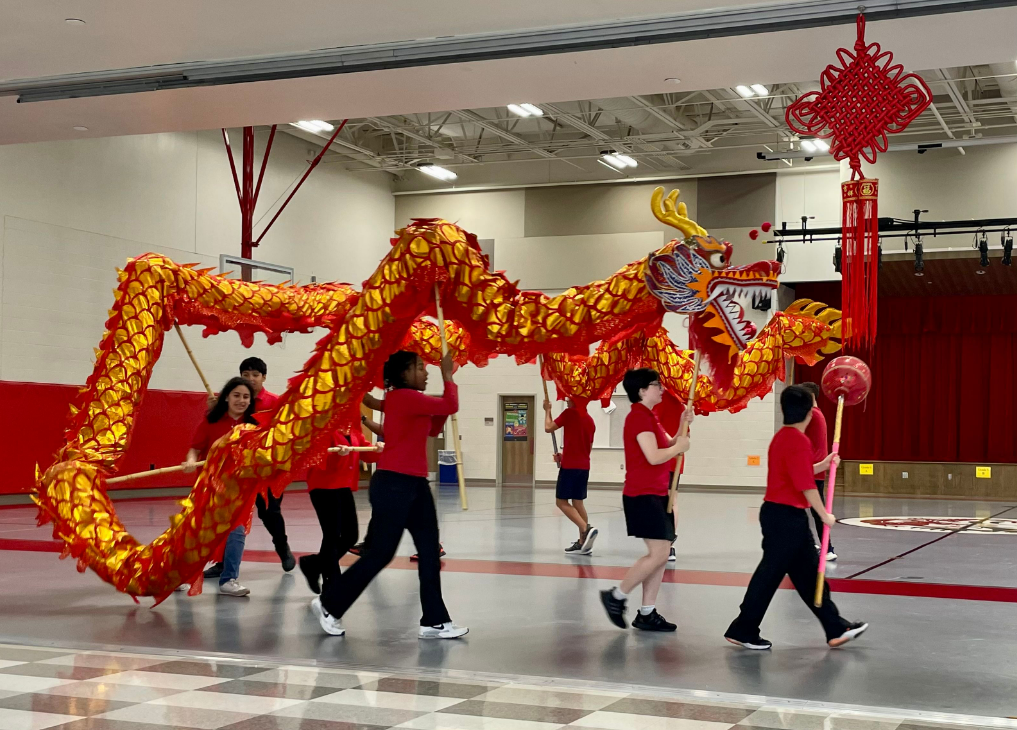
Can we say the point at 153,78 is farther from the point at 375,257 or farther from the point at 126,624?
the point at 375,257

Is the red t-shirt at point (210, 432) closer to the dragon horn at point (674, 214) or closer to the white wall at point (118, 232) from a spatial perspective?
the dragon horn at point (674, 214)

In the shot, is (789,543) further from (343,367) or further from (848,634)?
(343,367)

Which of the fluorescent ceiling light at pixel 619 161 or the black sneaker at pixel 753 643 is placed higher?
the fluorescent ceiling light at pixel 619 161

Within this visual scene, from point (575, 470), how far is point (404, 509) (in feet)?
14.3

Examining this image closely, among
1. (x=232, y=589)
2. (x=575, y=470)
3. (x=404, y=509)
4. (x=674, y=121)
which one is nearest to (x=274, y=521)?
(x=232, y=589)

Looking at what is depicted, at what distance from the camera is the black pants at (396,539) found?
18.5 feet

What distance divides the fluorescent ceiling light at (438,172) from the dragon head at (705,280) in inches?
632

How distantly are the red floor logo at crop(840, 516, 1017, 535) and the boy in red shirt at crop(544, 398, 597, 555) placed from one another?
198 inches

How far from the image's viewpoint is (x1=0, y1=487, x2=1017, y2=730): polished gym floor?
4566 mm

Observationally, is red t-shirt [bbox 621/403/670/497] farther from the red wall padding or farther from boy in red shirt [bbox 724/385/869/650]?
the red wall padding

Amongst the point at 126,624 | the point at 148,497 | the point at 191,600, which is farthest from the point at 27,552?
the point at 148,497

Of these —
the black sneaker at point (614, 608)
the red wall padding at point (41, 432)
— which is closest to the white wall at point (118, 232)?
the red wall padding at point (41, 432)

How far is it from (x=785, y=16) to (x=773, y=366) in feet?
8.93

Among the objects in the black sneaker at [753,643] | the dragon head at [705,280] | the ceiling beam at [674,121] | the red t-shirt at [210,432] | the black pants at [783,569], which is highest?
the ceiling beam at [674,121]
